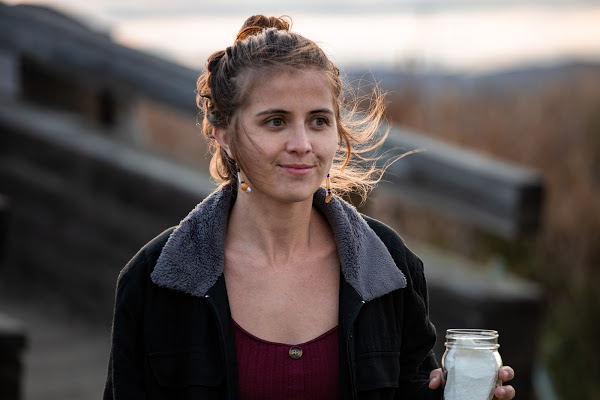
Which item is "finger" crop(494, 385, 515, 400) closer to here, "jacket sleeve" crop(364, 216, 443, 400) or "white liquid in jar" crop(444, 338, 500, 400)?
"white liquid in jar" crop(444, 338, 500, 400)

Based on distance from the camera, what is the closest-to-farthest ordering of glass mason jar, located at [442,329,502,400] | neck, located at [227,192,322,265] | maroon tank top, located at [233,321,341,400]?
glass mason jar, located at [442,329,502,400]
maroon tank top, located at [233,321,341,400]
neck, located at [227,192,322,265]

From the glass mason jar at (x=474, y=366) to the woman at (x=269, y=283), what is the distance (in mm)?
50

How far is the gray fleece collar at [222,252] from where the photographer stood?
2346 millimetres

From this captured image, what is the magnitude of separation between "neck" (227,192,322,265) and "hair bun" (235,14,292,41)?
46 centimetres

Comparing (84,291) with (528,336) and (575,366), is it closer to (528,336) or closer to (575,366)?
(528,336)

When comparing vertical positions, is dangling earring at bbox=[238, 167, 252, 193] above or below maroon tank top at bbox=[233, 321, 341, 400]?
above

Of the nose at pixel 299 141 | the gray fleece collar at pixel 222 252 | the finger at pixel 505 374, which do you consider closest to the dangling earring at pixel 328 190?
the gray fleece collar at pixel 222 252

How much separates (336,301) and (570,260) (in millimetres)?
3834

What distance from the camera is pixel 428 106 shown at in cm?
686

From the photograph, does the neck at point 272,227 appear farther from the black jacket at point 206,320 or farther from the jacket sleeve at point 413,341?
the jacket sleeve at point 413,341

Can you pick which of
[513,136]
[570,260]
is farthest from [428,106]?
[570,260]

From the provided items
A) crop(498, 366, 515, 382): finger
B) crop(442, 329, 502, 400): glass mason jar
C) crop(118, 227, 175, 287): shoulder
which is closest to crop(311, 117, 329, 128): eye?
crop(118, 227, 175, 287): shoulder

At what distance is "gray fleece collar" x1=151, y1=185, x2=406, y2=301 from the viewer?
2346 millimetres

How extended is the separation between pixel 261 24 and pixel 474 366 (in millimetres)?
1099
